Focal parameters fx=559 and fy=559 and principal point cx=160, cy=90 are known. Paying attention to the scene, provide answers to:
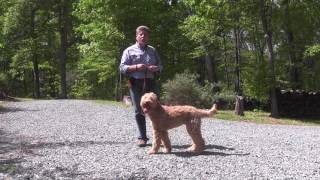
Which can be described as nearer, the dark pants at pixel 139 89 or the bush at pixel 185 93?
the dark pants at pixel 139 89

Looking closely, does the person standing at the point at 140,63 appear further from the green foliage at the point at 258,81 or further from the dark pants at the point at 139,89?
the green foliage at the point at 258,81

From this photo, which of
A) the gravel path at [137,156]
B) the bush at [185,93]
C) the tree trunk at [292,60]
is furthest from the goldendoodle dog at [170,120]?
the tree trunk at [292,60]

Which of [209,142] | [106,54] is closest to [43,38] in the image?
[106,54]

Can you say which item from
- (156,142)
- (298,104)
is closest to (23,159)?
(156,142)

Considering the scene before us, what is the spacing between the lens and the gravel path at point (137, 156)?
7688 mm

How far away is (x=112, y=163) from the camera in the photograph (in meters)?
8.45

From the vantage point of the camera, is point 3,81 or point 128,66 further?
point 3,81

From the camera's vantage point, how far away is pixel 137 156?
29.7 ft

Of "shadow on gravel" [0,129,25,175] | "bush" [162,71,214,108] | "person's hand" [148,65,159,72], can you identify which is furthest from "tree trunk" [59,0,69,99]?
"person's hand" [148,65,159,72]

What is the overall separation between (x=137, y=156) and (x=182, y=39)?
29.1m

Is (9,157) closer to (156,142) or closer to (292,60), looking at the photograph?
(156,142)

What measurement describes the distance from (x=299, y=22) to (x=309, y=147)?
22208 millimetres

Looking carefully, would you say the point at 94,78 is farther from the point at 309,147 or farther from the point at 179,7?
the point at 309,147

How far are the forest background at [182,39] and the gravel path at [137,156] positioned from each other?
11.6m
